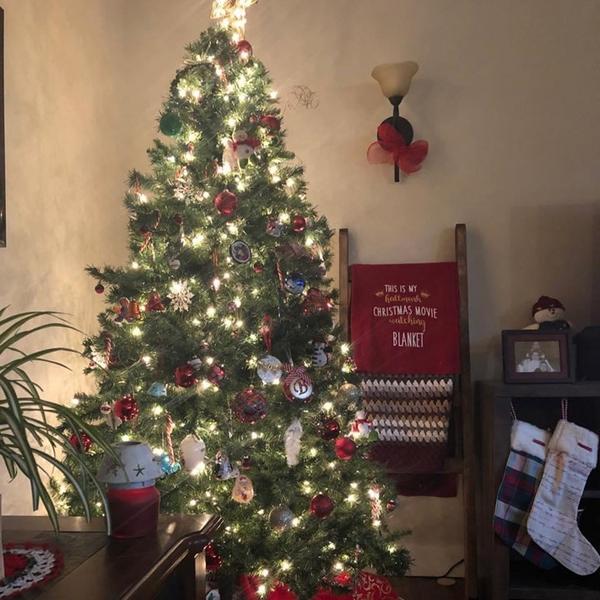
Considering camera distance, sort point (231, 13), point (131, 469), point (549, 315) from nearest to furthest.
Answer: point (131, 469)
point (231, 13)
point (549, 315)

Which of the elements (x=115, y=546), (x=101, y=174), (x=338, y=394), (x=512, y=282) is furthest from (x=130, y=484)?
(x=512, y=282)

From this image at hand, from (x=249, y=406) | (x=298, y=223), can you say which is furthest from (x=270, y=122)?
(x=249, y=406)

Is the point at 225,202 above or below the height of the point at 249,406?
above

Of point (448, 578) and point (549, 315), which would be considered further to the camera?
point (448, 578)

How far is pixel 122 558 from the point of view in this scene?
1.06 meters

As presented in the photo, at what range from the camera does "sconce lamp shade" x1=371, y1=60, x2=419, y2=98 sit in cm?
247

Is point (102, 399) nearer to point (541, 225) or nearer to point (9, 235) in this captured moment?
point (9, 235)

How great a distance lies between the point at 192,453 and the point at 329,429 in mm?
385

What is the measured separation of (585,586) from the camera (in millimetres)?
2139

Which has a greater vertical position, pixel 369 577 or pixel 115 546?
pixel 115 546

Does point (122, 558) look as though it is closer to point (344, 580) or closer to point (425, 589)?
point (344, 580)

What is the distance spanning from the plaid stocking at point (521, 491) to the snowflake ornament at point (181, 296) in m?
1.16

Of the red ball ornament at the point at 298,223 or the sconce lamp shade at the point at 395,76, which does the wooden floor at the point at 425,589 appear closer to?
the red ball ornament at the point at 298,223

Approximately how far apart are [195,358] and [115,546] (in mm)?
700
